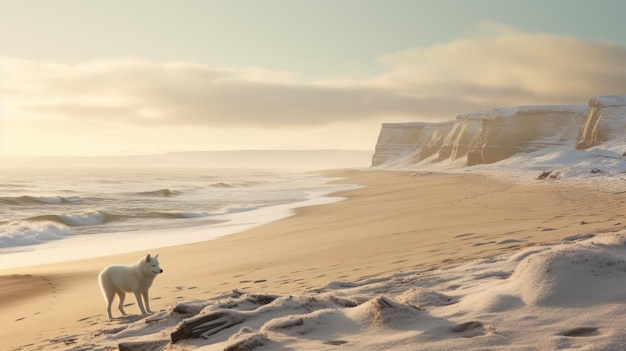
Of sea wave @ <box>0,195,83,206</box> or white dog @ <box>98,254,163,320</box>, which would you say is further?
sea wave @ <box>0,195,83,206</box>

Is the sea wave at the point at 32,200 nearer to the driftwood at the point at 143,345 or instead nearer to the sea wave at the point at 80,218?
the sea wave at the point at 80,218

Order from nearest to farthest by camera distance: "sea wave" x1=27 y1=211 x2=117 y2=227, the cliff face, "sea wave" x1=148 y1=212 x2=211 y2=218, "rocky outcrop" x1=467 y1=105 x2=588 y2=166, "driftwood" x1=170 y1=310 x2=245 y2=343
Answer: "driftwood" x1=170 y1=310 x2=245 y2=343 → "sea wave" x1=27 y1=211 x2=117 y2=227 → "sea wave" x1=148 y1=212 x2=211 y2=218 → the cliff face → "rocky outcrop" x1=467 y1=105 x2=588 y2=166

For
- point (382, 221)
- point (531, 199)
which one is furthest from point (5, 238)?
point (531, 199)

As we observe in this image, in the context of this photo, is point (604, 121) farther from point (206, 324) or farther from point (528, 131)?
point (206, 324)

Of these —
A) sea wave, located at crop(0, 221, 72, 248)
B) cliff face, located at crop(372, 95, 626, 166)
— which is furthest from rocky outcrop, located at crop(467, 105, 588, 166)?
sea wave, located at crop(0, 221, 72, 248)

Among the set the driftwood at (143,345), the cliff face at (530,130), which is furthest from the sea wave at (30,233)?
the cliff face at (530,130)

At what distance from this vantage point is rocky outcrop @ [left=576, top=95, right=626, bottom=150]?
71438 millimetres

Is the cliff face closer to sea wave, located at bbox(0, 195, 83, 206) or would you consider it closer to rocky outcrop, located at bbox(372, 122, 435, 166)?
rocky outcrop, located at bbox(372, 122, 435, 166)

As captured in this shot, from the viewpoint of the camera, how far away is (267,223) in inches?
882

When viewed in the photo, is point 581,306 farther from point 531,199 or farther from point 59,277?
point 531,199

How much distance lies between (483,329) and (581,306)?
0.90 m

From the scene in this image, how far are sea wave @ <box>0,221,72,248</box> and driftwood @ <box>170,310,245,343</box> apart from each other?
1744 centimetres

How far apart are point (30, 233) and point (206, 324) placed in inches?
764

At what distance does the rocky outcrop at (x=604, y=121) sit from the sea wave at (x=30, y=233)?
6932 cm
